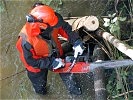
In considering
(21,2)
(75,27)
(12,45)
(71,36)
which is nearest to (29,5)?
(21,2)

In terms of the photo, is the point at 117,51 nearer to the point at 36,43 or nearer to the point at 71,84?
the point at 71,84

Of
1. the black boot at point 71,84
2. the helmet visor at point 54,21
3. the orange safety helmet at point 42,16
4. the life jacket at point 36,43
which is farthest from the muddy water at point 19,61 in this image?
the orange safety helmet at point 42,16

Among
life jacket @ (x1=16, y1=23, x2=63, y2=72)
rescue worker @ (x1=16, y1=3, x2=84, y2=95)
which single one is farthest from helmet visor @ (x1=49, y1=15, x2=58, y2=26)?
life jacket @ (x1=16, y1=23, x2=63, y2=72)

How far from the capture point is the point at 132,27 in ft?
18.6

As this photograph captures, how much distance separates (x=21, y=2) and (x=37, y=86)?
2097 millimetres

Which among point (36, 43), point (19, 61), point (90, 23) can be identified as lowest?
point (19, 61)

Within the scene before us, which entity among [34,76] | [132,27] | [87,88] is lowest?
[87,88]

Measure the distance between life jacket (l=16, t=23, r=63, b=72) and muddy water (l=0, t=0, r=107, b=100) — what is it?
740 millimetres

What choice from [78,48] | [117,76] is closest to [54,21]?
[78,48]

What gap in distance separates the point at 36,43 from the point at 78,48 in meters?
0.63

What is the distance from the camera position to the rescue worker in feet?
15.3

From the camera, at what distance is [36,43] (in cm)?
491

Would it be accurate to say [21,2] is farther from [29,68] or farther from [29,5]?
[29,68]

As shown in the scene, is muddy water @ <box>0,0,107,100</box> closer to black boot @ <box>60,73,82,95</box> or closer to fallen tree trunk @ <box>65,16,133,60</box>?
black boot @ <box>60,73,82,95</box>
